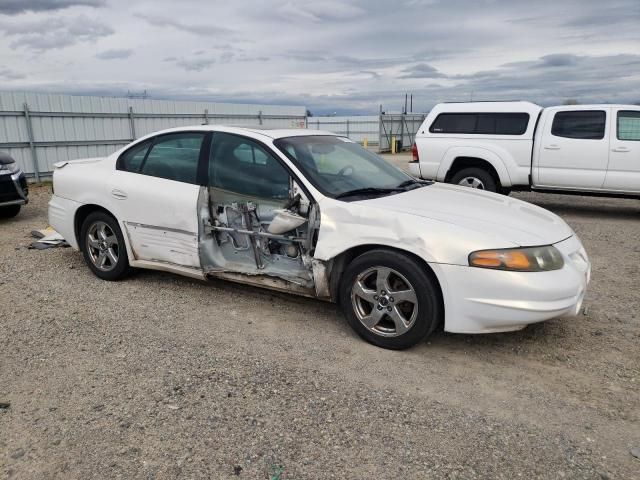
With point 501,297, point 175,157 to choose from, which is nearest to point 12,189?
point 175,157

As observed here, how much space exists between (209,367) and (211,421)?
2.08ft

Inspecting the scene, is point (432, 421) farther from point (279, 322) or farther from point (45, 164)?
point (45, 164)

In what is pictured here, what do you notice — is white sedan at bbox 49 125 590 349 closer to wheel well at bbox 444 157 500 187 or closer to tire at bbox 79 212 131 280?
tire at bbox 79 212 131 280

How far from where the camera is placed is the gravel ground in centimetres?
254

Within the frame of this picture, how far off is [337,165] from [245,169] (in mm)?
777

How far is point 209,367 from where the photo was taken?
11.3 ft

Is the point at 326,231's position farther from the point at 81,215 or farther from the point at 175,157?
the point at 81,215

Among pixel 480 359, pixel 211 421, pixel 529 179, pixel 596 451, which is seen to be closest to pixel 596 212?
pixel 529 179

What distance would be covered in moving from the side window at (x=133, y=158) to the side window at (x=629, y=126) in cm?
747

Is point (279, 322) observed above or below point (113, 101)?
below

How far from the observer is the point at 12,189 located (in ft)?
25.8

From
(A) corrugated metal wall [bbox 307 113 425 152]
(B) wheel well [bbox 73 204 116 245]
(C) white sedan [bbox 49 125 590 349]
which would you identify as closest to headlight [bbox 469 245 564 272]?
(C) white sedan [bbox 49 125 590 349]

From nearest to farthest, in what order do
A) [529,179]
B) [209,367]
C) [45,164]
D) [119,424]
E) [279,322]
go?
1. [119,424]
2. [209,367]
3. [279,322]
4. [529,179]
5. [45,164]

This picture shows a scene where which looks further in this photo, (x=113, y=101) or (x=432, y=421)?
(x=113, y=101)
